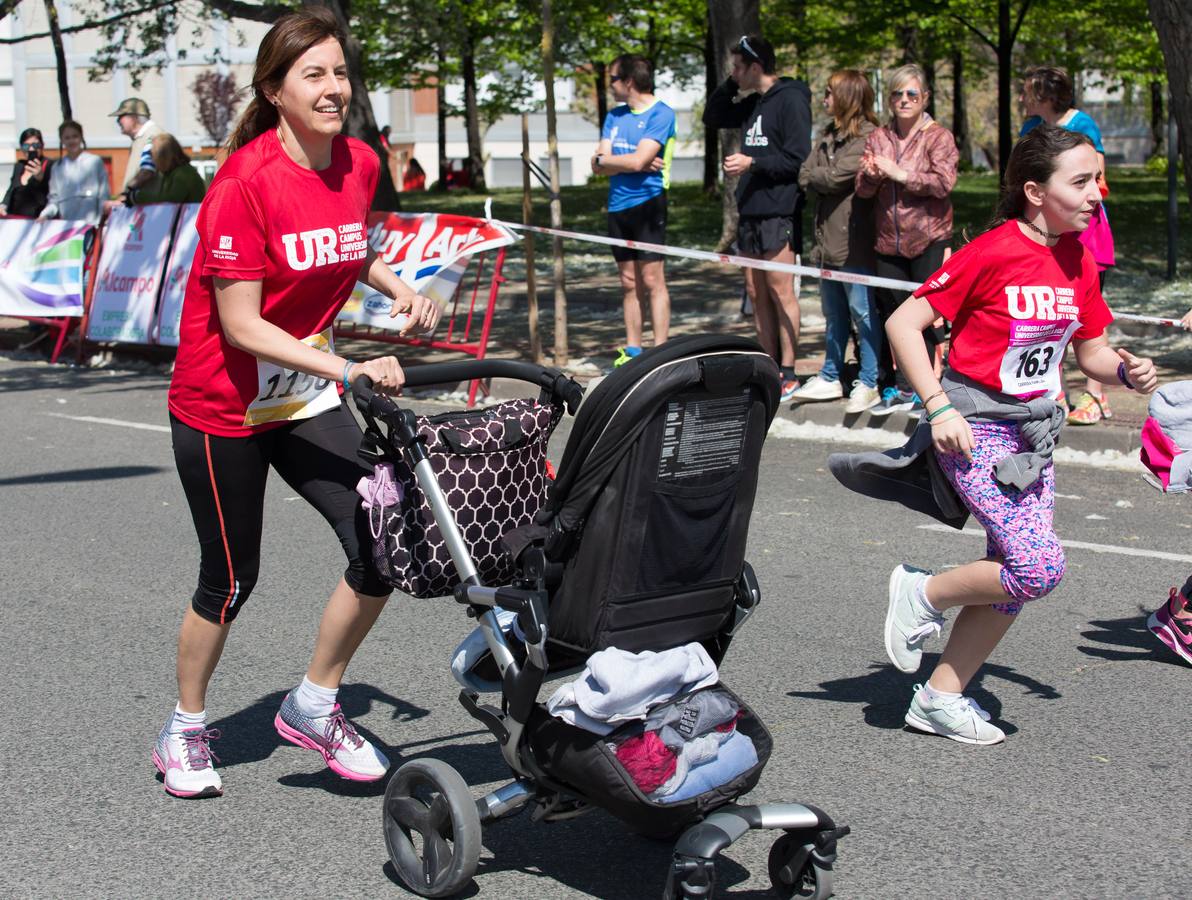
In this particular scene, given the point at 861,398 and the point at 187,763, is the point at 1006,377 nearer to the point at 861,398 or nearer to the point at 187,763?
the point at 187,763

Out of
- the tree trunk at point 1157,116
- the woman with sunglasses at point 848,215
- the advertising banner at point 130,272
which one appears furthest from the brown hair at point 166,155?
the tree trunk at point 1157,116

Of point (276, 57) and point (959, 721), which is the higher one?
point (276, 57)

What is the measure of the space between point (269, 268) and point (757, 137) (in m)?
6.62

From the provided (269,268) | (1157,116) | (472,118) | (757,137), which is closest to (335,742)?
(269,268)

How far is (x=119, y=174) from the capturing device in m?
68.4

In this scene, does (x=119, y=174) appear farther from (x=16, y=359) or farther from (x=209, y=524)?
(x=209, y=524)

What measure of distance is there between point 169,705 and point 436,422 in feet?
6.15

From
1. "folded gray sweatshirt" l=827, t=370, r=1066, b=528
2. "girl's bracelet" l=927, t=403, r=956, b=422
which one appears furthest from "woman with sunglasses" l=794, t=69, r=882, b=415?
"girl's bracelet" l=927, t=403, r=956, b=422

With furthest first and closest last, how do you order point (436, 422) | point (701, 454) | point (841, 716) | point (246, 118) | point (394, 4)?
point (394, 4)
point (841, 716)
point (246, 118)
point (436, 422)
point (701, 454)

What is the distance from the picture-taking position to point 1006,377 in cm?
449

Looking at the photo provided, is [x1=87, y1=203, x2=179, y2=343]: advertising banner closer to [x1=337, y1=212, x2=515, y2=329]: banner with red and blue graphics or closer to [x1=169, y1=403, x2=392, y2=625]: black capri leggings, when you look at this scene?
[x1=337, y1=212, x2=515, y2=329]: banner with red and blue graphics

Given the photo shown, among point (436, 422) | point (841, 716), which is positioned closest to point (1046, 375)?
point (841, 716)

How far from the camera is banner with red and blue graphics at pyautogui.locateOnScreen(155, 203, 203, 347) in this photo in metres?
12.7

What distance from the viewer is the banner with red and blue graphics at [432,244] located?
11000mm
